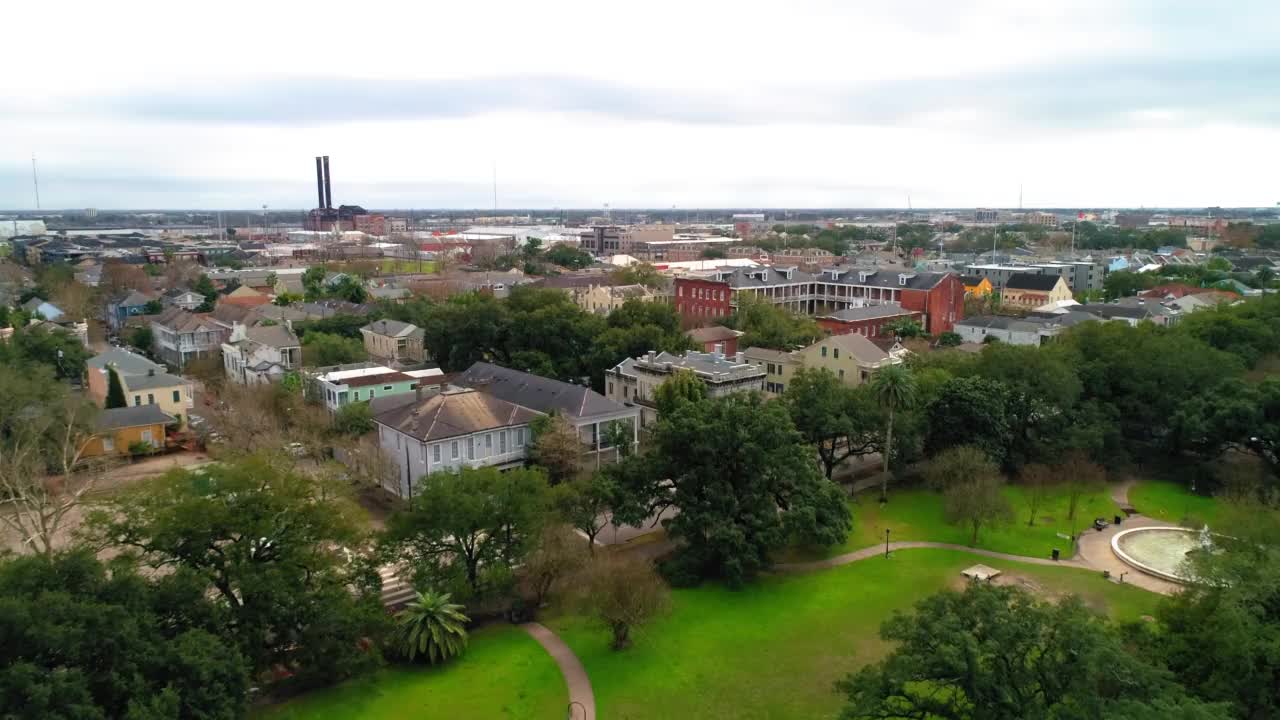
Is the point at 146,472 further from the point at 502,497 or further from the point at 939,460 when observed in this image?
the point at 939,460

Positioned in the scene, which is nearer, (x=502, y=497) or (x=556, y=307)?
(x=502, y=497)

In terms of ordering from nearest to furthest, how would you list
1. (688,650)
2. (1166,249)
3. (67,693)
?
(67,693) < (688,650) < (1166,249)

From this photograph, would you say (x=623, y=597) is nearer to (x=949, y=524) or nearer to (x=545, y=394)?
(x=545, y=394)

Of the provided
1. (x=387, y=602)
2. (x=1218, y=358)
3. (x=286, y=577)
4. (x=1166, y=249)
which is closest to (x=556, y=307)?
(x=387, y=602)

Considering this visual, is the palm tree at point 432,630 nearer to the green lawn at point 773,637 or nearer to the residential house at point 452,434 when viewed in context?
the green lawn at point 773,637

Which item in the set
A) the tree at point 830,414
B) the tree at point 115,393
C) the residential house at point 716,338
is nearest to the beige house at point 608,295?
the residential house at point 716,338

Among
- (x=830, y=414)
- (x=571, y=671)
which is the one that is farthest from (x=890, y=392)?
(x=571, y=671)
